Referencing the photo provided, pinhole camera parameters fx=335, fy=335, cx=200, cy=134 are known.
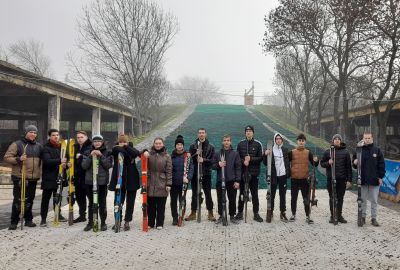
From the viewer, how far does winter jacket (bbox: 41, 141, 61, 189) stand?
6414 millimetres

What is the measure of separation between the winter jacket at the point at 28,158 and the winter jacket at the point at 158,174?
213 cm

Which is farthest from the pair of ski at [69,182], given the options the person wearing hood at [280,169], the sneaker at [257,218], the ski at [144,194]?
the person wearing hood at [280,169]

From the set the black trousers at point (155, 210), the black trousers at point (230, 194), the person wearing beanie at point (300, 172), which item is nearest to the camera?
the black trousers at point (155, 210)

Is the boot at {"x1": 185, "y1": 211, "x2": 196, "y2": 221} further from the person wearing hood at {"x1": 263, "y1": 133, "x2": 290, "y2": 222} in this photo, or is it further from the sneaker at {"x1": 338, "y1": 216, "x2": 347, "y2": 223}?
the sneaker at {"x1": 338, "y1": 216, "x2": 347, "y2": 223}

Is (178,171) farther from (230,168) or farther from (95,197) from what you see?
(95,197)

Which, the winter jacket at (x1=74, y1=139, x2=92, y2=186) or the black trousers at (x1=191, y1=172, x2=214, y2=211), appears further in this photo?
the black trousers at (x1=191, y1=172, x2=214, y2=211)

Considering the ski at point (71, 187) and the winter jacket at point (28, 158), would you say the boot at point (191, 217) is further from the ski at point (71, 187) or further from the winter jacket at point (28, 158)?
the winter jacket at point (28, 158)

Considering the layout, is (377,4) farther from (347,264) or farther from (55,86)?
(55,86)

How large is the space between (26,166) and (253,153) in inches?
173


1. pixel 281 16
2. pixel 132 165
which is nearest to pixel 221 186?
pixel 132 165

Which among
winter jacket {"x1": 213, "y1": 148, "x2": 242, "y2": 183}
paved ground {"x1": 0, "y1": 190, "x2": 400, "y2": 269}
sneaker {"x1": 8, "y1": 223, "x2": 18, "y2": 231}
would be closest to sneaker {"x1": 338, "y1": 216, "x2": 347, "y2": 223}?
paved ground {"x1": 0, "y1": 190, "x2": 400, "y2": 269}

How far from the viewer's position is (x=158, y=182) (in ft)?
20.5

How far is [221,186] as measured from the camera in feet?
22.3

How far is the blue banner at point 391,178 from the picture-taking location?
9336mm
